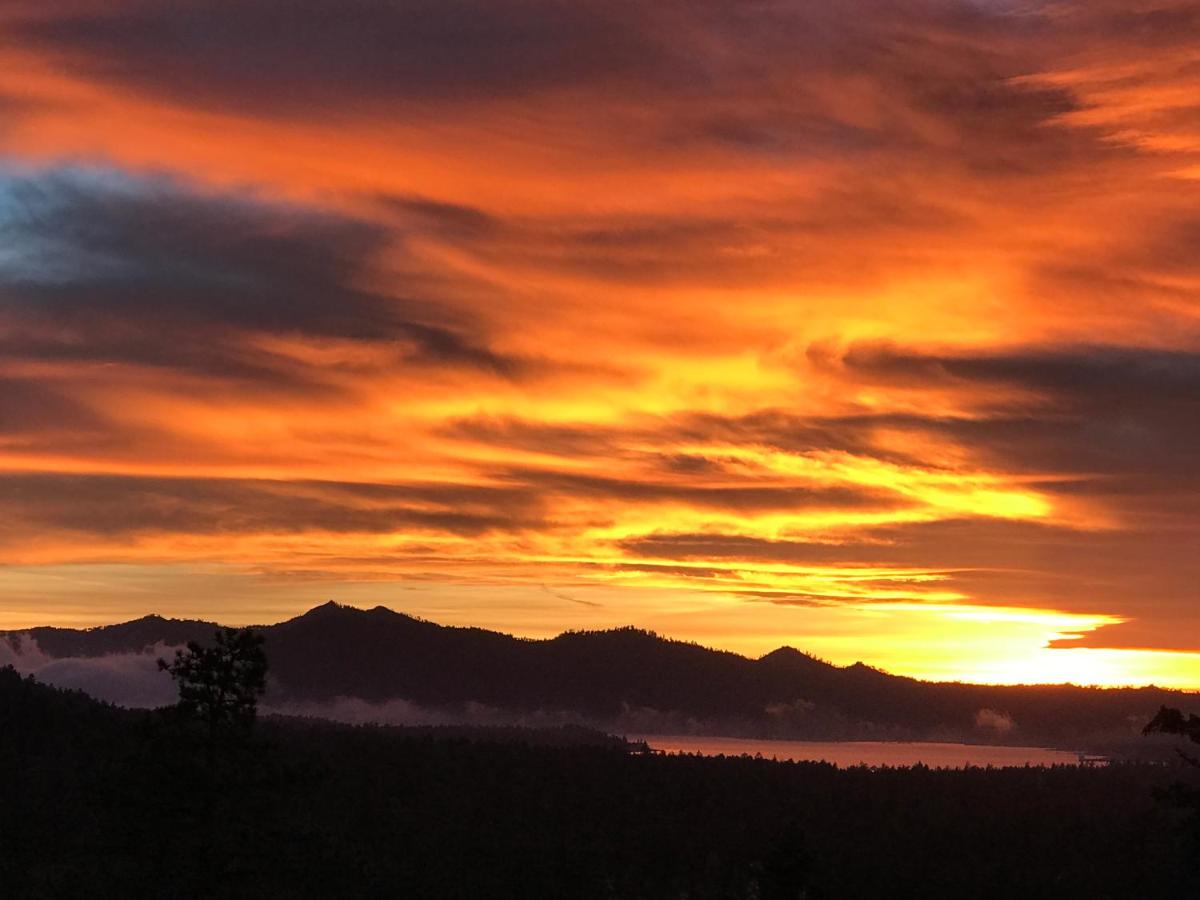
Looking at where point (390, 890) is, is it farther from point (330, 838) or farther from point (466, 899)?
point (330, 838)

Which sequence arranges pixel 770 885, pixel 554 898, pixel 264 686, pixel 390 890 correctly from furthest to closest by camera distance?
pixel 554 898
pixel 390 890
pixel 770 885
pixel 264 686

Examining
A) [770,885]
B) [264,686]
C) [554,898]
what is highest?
[264,686]

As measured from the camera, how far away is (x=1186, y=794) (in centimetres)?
6003

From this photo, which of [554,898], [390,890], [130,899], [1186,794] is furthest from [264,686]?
[554,898]

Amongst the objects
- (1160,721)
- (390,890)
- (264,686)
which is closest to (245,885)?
(264,686)

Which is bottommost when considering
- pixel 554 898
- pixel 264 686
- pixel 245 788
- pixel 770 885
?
pixel 554 898

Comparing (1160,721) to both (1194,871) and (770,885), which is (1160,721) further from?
(770,885)

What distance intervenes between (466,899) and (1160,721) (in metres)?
149

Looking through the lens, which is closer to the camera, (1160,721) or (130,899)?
(130,899)

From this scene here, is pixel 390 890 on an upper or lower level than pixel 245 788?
lower

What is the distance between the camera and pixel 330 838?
48.3 m

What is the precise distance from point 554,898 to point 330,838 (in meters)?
157

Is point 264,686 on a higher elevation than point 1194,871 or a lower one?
higher

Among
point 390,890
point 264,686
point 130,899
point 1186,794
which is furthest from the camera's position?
point 390,890
